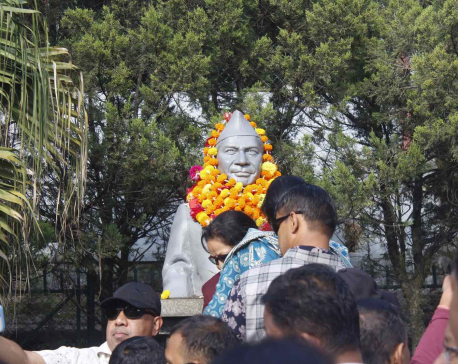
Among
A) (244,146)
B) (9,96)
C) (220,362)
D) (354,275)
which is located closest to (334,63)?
(244,146)

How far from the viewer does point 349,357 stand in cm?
155

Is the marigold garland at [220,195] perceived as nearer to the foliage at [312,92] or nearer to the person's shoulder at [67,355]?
the foliage at [312,92]

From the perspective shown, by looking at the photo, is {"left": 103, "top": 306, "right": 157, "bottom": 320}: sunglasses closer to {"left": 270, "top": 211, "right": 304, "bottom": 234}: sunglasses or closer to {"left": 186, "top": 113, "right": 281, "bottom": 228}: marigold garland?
{"left": 270, "top": 211, "right": 304, "bottom": 234}: sunglasses

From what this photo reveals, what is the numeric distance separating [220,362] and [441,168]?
8.09 meters

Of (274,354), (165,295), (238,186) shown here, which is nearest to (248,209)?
(238,186)

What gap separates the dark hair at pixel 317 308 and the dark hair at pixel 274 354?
0.58m

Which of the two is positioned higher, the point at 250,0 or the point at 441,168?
the point at 250,0

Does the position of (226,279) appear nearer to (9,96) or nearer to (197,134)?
(9,96)

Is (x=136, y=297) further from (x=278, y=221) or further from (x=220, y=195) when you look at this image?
(x=220, y=195)

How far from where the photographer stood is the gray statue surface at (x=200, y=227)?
5.89 meters

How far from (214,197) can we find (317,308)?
173 inches

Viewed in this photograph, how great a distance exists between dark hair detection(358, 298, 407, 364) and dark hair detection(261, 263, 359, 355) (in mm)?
374

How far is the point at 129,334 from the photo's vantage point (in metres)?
3.25

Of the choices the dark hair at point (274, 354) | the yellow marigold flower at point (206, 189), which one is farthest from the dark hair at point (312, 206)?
the yellow marigold flower at point (206, 189)
